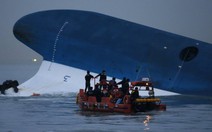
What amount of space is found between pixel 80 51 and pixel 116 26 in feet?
10.3

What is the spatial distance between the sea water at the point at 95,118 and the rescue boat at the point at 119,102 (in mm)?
429

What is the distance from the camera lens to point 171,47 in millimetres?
39562

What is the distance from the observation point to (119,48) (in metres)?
40.3

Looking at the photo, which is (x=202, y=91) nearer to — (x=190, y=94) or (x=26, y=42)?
(x=190, y=94)

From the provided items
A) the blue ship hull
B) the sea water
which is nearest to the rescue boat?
the sea water

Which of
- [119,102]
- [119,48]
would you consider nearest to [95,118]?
[119,102]

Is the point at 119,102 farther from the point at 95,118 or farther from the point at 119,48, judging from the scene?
the point at 119,48

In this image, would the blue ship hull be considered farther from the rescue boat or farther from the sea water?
the rescue boat

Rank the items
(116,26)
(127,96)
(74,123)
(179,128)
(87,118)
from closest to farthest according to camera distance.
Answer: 1. (179,128)
2. (74,123)
3. (87,118)
4. (127,96)
5. (116,26)

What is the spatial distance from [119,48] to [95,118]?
13747mm

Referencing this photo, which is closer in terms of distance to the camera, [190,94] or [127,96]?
[127,96]

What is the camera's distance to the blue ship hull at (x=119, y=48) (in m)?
39.0

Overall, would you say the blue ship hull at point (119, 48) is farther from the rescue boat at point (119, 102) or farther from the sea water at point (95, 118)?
the rescue boat at point (119, 102)

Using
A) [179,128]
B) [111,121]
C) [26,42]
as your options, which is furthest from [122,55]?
[179,128]
